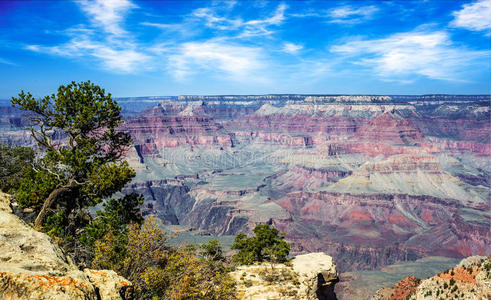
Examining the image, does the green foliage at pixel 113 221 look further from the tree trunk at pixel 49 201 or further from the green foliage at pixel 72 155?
the tree trunk at pixel 49 201

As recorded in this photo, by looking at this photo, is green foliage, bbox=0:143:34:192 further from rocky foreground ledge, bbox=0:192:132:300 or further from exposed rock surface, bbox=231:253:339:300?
exposed rock surface, bbox=231:253:339:300

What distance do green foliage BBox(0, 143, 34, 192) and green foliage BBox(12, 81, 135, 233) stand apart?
37.3ft

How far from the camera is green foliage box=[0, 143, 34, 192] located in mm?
36281

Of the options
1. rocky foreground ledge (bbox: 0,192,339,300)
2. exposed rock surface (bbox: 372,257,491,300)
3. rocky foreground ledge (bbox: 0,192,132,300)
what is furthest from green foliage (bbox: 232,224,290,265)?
rocky foreground ledge (bbox: 0,192,132,300)

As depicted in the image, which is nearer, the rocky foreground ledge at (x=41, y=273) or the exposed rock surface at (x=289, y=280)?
the rocky foreground ledge at (x=41, y=273)

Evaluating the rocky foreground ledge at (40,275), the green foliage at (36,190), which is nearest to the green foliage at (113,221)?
the green foliage at (36,190)

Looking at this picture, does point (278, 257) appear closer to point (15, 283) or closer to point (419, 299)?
point (419, 299)

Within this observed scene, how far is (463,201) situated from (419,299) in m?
167

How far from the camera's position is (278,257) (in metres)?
36.8

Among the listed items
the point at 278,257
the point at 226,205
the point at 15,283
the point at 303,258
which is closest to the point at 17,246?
the point at 15,283

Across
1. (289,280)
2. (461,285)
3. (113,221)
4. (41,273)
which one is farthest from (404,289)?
(41,273)

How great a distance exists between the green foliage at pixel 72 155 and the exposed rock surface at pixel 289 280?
13565mm

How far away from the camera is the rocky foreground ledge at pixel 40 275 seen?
897cm

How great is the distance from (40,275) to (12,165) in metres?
44.4
